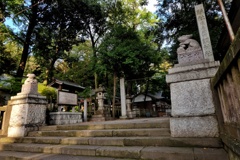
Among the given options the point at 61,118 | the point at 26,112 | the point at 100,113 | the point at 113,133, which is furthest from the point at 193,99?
the point at 100,113

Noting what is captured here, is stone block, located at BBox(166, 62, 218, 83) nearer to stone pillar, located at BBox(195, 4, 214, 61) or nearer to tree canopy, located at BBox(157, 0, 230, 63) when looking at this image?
stone pillar, located at BBox(195, 4, 214, 61)

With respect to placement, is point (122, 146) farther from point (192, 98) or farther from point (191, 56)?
point (191, 56)

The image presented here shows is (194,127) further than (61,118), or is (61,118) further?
(61,118)

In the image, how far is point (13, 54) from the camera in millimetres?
15570

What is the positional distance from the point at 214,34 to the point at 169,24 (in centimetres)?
390

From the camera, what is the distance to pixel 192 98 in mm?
2973

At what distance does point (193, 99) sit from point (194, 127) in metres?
0.54

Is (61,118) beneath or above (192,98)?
beneath

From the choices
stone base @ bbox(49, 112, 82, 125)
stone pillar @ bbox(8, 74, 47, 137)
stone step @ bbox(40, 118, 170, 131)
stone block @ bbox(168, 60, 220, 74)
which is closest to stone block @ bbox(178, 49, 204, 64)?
stone block @ bbox(168, 60, 220, 74)

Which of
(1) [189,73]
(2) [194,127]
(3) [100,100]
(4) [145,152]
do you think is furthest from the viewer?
(3) [100,100]

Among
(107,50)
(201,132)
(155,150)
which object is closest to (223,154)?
(201,132)

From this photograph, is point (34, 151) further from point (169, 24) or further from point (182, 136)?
point (169, 24)

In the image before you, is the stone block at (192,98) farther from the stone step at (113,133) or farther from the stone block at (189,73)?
the stone step at (113,133)

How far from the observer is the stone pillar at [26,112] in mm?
5016
